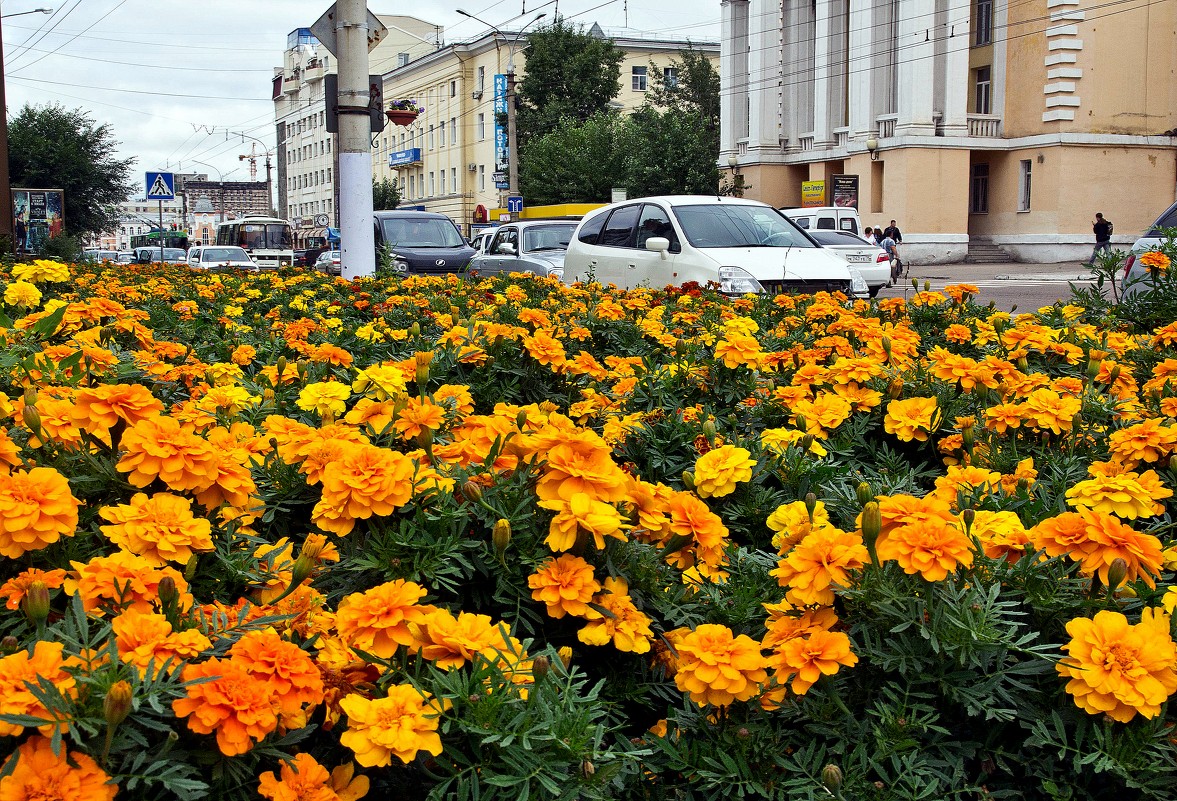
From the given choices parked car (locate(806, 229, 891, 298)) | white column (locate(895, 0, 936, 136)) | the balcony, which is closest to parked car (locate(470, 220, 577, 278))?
A: parked car (locate(806, 229, 891, 298))

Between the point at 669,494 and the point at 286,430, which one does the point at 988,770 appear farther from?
the point at 286,430

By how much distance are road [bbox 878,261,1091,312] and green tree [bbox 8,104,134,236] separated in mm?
37145

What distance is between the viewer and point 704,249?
958 centimetres

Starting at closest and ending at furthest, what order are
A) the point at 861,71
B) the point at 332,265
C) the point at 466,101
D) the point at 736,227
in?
the point at 736,227, the point at 332,265, the point at 861,71, the point at 466,101

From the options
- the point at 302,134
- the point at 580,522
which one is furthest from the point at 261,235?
the point at 302,134

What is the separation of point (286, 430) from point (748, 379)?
66.9 inches

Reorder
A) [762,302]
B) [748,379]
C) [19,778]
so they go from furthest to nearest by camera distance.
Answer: [762,302] < [748,379] < [19,778]

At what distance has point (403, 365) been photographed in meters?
2.86

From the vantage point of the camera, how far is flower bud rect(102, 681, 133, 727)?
3.68ft

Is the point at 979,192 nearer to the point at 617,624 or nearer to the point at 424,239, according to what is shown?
the point at 424,239

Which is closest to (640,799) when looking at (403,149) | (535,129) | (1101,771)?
(1101,771)

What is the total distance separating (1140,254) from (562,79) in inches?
2123

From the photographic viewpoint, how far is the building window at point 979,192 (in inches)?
1566

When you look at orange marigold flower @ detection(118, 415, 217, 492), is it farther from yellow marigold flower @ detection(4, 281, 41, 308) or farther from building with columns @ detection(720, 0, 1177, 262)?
building with columns @ detection(720, 0, 1177, 262)
